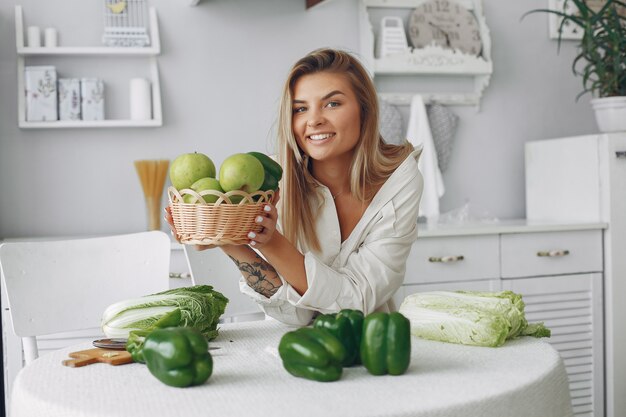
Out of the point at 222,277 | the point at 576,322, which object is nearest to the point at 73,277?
the point at 222,277

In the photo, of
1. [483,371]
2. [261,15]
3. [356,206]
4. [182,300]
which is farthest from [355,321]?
[261,15]

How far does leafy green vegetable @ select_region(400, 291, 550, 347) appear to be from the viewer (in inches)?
61.3

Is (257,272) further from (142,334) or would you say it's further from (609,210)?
(609,210)

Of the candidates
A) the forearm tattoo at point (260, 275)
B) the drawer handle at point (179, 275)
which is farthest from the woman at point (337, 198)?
the drawer handle at point (179, 275)

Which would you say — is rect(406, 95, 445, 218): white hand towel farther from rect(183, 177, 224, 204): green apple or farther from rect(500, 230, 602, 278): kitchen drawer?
rect(183, 177, 224, 204): green apple

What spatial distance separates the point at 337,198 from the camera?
84.5 inches

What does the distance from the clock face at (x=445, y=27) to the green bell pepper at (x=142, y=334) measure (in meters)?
2.50

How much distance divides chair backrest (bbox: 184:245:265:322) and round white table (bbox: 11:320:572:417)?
79cm

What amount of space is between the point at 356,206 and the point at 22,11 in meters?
1.99

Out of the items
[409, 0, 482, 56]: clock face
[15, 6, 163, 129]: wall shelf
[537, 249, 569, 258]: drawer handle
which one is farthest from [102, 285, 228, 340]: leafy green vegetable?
[409, 0, 482, 56]: clock face

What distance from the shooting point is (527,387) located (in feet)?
4.32

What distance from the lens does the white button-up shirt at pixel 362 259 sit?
1.82 meters

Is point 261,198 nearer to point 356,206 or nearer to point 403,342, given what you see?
point 403,342

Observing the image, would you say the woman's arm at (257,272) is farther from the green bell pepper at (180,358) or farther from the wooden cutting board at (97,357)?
the green bell pepper at (180,358)
